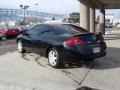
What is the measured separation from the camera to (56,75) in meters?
9.35

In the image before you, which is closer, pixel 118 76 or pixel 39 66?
pixel 118 76

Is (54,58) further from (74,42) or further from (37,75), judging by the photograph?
(37,75)

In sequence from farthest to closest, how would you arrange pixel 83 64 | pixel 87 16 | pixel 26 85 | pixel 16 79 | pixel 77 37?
pixel 87 16
pixel 83 64
pixel 77 37
pixel 16 79
pixel 26 85

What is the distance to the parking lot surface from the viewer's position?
811cm

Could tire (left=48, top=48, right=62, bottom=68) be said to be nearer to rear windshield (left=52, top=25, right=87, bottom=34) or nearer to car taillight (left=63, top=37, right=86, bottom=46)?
car taillight (left=63, top=37, right=86, bottom=46)

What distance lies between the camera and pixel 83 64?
11109 millimetres

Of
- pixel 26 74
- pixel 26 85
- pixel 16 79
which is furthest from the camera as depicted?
pixel 26 74

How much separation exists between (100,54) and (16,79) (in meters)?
→ 3.25

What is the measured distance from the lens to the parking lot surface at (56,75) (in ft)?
26.6

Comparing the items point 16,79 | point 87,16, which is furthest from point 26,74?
point 87,16

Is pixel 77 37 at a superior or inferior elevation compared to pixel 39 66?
superior

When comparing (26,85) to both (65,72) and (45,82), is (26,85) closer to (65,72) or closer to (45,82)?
(45,82)

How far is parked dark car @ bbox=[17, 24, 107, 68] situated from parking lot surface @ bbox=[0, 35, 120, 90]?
16.3 inches

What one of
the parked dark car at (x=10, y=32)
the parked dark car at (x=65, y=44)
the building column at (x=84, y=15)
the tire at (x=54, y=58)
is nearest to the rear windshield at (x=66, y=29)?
the parked dark car at (x=65, y=44)
